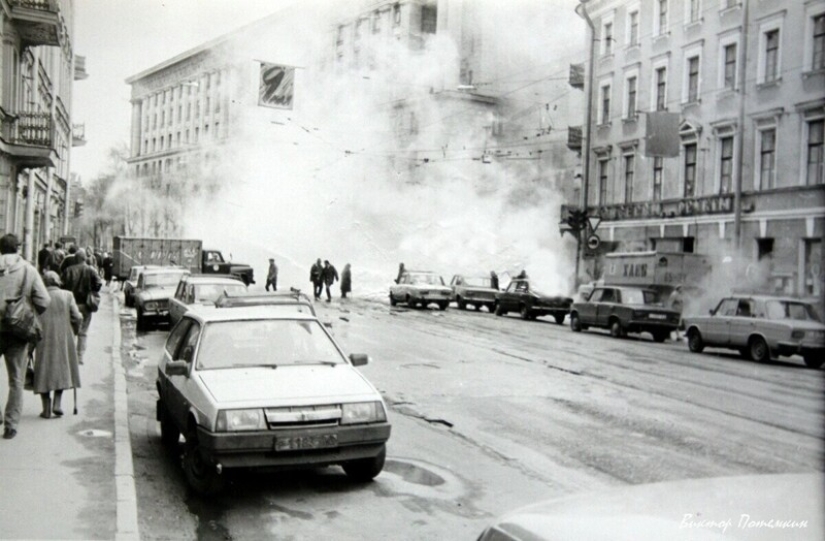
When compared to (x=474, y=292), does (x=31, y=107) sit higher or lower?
higher

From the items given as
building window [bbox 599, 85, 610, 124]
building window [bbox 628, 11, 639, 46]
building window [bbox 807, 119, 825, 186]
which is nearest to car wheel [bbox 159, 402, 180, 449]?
building window [bbox 807, 119, 825, 186]

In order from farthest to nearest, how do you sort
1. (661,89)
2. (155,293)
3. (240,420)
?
1. (661,89)
2. (155,293)
3. (240,420)

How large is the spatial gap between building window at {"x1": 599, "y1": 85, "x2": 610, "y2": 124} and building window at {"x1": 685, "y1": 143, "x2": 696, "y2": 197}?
5.62 metres

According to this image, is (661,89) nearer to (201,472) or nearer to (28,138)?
(28,138)

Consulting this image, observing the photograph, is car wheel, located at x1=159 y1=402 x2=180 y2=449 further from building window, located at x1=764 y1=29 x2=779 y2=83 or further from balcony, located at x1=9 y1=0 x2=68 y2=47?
building window, located at x1=764 y1=29 x2=779 y2=83

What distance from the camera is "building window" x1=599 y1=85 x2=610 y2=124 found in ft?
101

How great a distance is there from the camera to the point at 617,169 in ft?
99.6

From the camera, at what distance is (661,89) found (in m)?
26.8

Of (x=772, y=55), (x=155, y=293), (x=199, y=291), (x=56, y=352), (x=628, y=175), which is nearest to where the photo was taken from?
(x=56, y=352)

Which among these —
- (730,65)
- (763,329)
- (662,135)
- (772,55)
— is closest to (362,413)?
(763,329)

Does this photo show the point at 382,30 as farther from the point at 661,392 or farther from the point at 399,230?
the point at 661,392

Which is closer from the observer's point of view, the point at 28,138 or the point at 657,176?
the point at 28,138

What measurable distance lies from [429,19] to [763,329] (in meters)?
25.1

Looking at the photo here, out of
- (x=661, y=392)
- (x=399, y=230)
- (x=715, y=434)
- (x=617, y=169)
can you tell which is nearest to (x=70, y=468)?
(x=715, y=434)
